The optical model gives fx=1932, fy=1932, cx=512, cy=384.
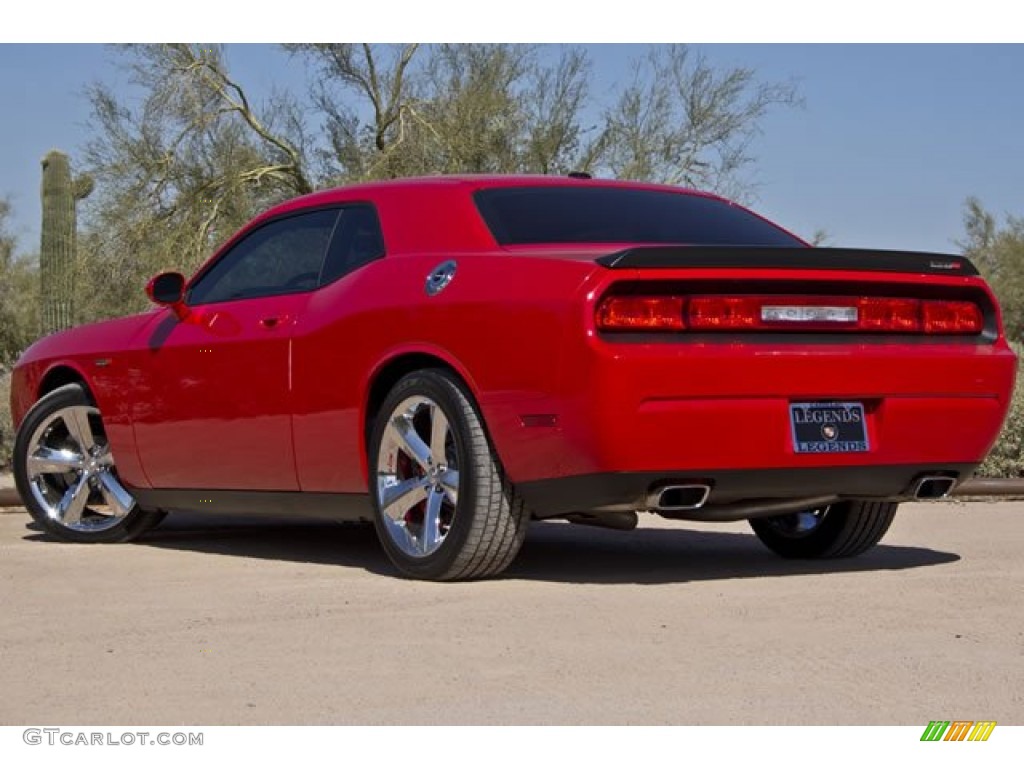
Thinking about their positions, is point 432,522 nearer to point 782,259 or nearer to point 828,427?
point 828,427

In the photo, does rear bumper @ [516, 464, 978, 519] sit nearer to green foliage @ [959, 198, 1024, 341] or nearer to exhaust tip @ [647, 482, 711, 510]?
exhaust tip @ [647, 482, 711, 510]

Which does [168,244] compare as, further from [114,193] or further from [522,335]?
[522,335]

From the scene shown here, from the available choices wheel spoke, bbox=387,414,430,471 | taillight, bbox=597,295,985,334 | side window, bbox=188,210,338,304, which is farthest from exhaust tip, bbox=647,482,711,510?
side window, bbox=188,210,338,304

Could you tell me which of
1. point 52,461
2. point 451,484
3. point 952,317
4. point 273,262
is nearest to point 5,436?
point 52,461

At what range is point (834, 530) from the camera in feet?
26.0

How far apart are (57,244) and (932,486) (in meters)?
19.4

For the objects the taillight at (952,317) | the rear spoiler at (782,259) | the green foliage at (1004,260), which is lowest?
the green foliage at (1004,260)

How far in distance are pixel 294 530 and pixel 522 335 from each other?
3585 millimetres

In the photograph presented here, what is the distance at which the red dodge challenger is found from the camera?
633cm

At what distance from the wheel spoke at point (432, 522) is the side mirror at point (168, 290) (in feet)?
6.38

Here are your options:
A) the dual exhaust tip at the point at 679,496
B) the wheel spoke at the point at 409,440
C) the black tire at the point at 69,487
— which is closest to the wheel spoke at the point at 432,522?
the wheel spoke at the point at 409,440

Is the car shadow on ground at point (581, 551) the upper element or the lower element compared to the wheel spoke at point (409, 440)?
lower
